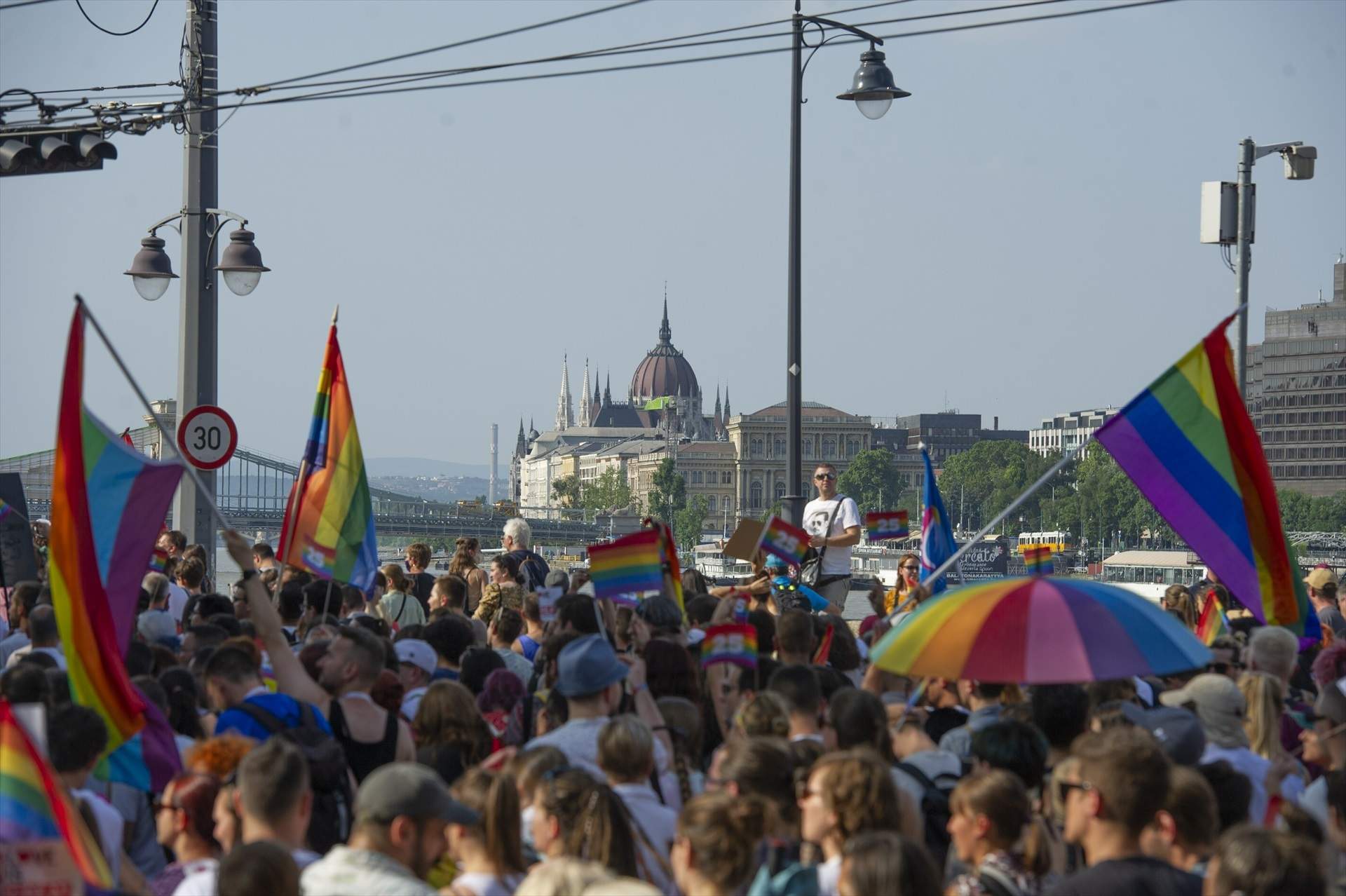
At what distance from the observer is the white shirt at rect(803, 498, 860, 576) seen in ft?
46.8

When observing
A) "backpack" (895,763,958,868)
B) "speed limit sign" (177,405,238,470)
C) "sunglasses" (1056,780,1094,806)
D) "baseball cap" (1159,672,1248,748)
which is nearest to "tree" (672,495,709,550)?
"speed limit sign" (177,405,238,470)

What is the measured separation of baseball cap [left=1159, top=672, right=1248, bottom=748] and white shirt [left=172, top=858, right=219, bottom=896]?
359cm

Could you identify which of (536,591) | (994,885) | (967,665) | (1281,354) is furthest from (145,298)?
(1281,354)

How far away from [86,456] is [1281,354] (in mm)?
180002

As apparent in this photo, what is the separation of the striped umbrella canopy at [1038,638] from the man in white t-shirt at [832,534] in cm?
735

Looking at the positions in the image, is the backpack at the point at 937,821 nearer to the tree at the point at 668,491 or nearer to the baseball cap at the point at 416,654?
the baseball cap at the point at 416,654

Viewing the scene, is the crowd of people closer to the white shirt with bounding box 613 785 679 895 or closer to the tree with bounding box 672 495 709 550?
the white shirt with bounding box 613 785 679 895

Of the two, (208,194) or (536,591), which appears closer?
(536,591)

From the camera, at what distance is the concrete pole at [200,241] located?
49.8ft

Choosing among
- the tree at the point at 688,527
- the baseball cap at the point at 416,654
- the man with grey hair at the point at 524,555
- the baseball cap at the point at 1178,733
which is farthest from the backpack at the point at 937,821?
the tree at the point at 688,527

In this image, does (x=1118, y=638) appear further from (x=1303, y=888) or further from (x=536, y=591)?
(x=536, y=591)

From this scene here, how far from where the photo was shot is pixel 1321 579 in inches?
494

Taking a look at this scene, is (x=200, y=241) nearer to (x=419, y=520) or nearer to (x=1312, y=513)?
(x=419, y=520)

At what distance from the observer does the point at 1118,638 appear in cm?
622
